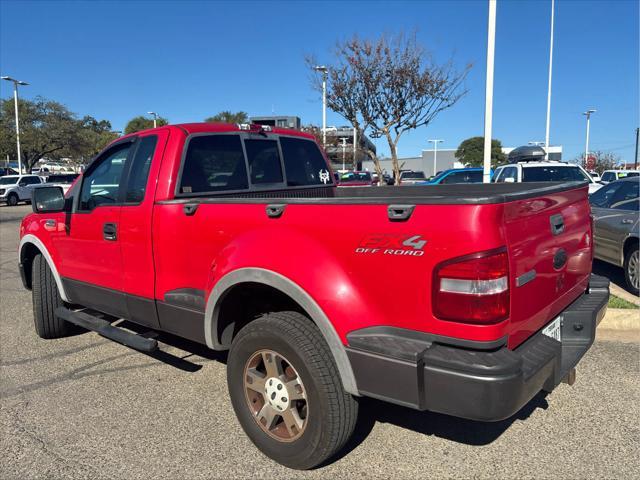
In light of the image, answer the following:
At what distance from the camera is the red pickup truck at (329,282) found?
6.91 feet

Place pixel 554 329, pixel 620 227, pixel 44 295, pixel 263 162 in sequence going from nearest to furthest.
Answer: pixel 554 329 < pixel 263 162 < pixel 44 295 < pixel 620 227

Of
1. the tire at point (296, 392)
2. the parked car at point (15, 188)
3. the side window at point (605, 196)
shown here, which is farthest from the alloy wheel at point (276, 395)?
the parked car at point (15, 188)

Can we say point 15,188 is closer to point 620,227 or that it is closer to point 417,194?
point 417,194

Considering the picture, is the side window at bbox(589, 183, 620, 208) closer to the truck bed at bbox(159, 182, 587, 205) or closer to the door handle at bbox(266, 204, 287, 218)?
the truck bed at bbox(159, 182, 587, 205)

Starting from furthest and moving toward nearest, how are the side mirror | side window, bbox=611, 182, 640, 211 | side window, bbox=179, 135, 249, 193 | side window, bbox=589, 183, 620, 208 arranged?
1. side window, bbox=589, 183, 620, 208
2. side window, bbox=611, 182, 640, 211
3. the side mirror
4. side window, bbox=179, 135, 249, 193

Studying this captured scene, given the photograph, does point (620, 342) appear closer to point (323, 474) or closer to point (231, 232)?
point (323, 474)

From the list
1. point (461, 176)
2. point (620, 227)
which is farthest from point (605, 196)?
point (461, 176)

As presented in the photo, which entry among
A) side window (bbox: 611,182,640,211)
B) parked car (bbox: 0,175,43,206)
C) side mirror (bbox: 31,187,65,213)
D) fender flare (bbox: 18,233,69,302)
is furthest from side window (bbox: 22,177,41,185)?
side window (bbox: 611,182,640,211)

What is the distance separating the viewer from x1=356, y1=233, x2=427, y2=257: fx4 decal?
2150 millimetres

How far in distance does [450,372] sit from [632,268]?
17.6ft

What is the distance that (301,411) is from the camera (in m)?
2.76

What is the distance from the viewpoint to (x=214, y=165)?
3771 millimetres

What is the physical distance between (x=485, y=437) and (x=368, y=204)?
181 centimetres

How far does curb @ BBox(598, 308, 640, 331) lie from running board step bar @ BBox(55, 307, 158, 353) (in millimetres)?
4308
